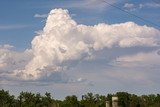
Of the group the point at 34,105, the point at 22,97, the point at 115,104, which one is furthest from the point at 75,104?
the point at 115,104

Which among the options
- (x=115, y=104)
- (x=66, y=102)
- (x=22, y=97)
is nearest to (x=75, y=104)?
(x=66, y=102)

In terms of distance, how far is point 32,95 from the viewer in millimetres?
181750

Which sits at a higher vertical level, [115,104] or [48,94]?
[48,94]

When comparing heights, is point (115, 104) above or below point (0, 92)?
below

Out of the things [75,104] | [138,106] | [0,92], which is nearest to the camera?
[75,104]

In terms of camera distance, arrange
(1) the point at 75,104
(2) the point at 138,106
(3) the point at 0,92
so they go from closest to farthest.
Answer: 1. (1) the point at 75,104
2. (3) the point at 0,92
3. (2) the point at 138,106

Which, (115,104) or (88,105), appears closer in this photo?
(115,104)

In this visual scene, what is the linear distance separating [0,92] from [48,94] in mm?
21763

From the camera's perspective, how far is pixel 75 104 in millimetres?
166125

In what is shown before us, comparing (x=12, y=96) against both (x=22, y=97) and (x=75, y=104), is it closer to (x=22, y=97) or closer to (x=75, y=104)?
(x=22, y=97)

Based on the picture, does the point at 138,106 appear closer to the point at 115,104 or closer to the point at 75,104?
the point at 75,104

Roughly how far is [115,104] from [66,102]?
157 m

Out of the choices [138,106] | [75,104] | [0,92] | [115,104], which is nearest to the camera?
[115,104]

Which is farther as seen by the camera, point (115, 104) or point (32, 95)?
point (32, 95)
